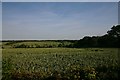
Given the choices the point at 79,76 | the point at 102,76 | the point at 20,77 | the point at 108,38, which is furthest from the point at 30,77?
the point at 108,38

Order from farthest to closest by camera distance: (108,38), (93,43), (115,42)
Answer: (93,43) < (108,38) < (115,42)

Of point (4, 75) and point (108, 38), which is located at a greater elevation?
point (108, 38)

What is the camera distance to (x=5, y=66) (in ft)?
38.1

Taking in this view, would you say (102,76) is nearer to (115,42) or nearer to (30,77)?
(30,77)

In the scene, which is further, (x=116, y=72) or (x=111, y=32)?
(x=111, y=32)

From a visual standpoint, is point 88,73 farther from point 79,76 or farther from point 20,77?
point 20,77

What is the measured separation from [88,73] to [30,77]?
236 centimetres

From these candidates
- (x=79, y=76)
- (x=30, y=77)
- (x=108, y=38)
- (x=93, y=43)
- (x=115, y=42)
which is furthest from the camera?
(x=93, y=43)

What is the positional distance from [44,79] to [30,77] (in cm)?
58

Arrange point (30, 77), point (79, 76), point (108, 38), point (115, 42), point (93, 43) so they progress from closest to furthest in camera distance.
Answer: point (79, 76)
point (30, 77)
point (115, 42)
point (108, 38)
point (93, 43)

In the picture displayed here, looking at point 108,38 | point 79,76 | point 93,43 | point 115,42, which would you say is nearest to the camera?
point 79,76

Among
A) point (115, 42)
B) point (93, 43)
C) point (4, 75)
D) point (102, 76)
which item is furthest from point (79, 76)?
point (93, 43)

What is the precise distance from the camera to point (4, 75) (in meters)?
11.2

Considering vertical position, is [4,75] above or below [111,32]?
below
